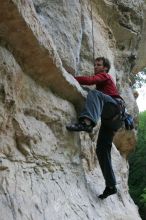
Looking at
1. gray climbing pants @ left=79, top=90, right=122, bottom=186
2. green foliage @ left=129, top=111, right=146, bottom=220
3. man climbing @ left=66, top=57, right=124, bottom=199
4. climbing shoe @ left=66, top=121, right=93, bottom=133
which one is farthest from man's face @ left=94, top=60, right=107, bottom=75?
green foliage @ left=129, top=111, right=146, bottom=220

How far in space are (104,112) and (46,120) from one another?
2.93 ft

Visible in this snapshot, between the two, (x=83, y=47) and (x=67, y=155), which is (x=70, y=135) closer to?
(x=67, y=155)

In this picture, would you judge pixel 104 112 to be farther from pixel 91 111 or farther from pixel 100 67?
pixel 100 67

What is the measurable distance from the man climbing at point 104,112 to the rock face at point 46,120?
0.87ft

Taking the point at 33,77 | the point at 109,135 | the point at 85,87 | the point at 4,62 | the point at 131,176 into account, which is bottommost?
the point at 131,176

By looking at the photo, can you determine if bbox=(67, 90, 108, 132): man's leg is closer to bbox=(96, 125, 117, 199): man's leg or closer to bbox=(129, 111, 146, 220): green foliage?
bbox=(96, 125, 117, 199): man's leg

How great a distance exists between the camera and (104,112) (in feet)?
19.6

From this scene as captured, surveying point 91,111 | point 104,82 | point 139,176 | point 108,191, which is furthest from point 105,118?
point 139,176

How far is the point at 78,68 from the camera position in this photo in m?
7.18

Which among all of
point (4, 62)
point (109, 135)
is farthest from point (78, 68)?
point (4, 62)

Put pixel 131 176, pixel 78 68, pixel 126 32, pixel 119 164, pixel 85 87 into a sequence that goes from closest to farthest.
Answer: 1. pixel 85 87
2. pixel 78 68
3. pixel 119 164
4. pixel 126 32
5. pixel 131 176

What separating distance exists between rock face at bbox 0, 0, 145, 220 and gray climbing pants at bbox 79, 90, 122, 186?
0.30m

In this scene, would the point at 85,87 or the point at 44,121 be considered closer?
the point at 44,121

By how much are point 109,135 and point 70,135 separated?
64 centimetres
